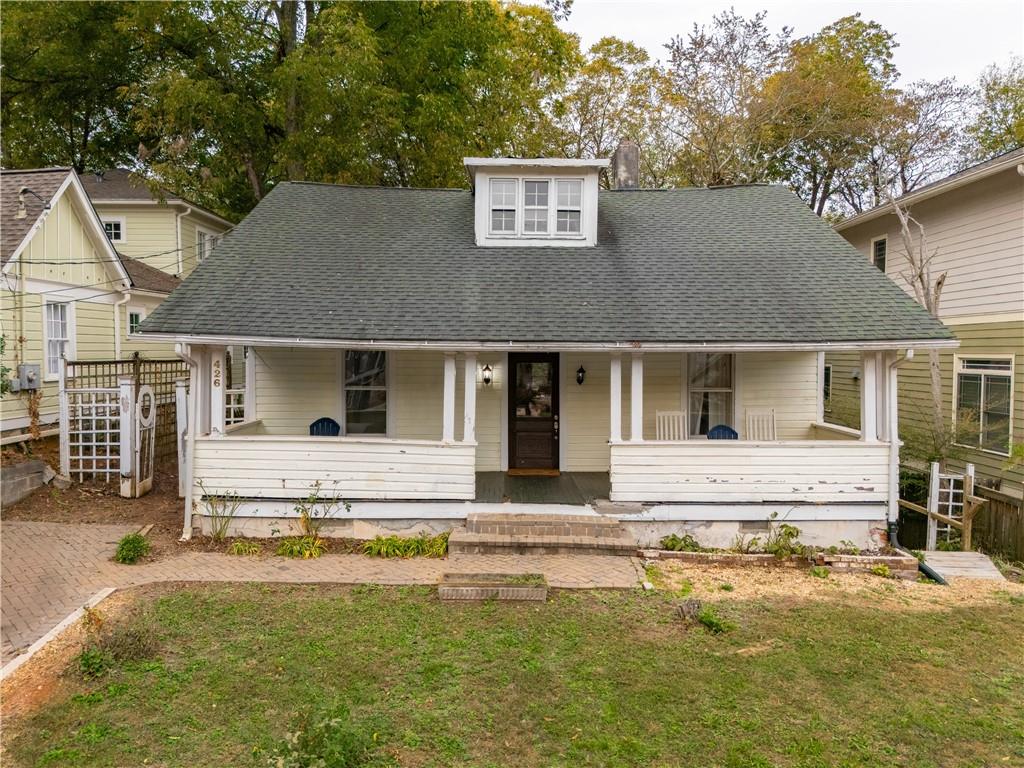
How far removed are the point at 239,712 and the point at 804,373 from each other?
9978mm

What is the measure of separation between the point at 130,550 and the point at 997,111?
99.0ft

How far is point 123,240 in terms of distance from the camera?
2005cm

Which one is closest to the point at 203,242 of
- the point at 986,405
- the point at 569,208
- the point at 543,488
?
the point at 569,208

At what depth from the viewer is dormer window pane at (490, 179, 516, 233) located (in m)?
10.7

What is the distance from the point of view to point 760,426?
10.3 meters

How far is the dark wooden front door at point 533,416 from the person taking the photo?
10766 mm

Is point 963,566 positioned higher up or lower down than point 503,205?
lower down

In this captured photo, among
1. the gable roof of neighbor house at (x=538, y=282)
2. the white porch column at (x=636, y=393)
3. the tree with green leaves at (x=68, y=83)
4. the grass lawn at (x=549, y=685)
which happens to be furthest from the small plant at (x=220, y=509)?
the tree with green leaves at (x=68, y=83)

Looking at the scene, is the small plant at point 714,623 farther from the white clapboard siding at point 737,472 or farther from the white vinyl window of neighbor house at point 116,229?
the white vinyl window of neighbor house at point 116,229

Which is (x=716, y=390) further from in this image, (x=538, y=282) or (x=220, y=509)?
(x=220, y=509)

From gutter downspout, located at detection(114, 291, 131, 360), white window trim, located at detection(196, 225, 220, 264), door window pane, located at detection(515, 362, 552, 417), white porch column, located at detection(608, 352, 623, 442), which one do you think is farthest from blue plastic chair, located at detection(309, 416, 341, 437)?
white window trim, located at detection(196, 225, 220, 264)

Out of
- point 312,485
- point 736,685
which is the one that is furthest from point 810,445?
point 312,485

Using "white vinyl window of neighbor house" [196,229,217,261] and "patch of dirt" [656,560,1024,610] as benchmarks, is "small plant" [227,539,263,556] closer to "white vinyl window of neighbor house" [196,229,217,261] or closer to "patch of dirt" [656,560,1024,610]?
"patch of dirt" [656,560,1024,610]

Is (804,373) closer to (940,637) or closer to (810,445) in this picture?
(810,445)
